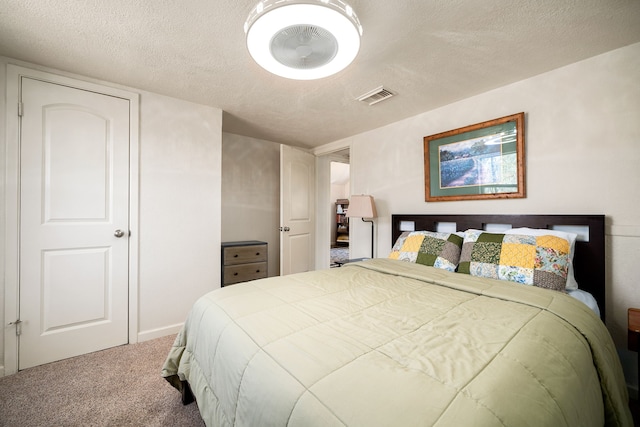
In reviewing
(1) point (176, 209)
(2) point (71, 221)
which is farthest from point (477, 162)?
(2) point (71, 221)

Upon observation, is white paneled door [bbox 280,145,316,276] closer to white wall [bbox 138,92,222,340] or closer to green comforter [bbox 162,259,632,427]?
white wall [bbox 138,92,222,340]

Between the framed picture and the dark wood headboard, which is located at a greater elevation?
the framed picture

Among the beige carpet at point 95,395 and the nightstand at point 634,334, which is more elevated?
the nightstand at point 634,334

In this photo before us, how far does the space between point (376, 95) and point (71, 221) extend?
2772mm

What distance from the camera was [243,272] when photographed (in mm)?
3141

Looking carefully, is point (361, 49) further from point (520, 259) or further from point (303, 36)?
point (520, 259)

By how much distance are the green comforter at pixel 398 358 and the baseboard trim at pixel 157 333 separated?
1.08 metres

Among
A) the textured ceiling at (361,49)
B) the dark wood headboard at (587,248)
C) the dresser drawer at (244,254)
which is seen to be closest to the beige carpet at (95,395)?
the dresser drawer at (244,254)

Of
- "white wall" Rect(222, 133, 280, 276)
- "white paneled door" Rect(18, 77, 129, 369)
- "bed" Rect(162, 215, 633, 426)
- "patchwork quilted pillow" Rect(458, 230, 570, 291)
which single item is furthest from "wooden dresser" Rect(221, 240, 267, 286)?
"patchwork quilted pillow" Rect(458, 230, 570, 291)

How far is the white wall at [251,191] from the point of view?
361cm

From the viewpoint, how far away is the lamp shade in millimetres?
3008

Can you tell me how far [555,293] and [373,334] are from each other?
1.18 meters

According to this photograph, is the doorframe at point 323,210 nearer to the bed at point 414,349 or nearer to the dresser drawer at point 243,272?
the dresser drawer at point 243,272

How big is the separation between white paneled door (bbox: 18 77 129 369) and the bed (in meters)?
1.20
